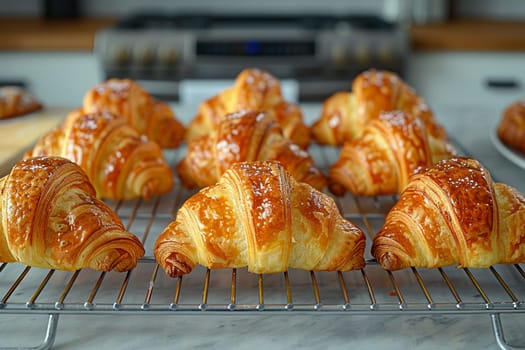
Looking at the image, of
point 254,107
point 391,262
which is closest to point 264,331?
point 391,262

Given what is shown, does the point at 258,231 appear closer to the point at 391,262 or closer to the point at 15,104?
the point at 391,262

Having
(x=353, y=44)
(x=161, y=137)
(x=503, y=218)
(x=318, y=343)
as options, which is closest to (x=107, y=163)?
(x=161, y=137)

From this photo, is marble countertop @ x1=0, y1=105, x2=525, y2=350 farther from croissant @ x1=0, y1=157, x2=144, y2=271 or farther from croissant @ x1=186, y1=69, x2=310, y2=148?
croissant @ x1=186, y1=69, x2=310, y2=148

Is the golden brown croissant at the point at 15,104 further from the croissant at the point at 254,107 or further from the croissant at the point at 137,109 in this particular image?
the croissant at the point at 254,107

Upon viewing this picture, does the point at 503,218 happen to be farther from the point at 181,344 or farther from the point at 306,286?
the point at 181,344

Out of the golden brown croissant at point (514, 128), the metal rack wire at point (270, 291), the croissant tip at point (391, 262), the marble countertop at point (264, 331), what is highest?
the golden brown croissant at point (514, 128)

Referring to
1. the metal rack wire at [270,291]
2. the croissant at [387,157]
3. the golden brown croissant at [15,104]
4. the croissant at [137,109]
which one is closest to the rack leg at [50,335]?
the metal rack wire at [270,291]
